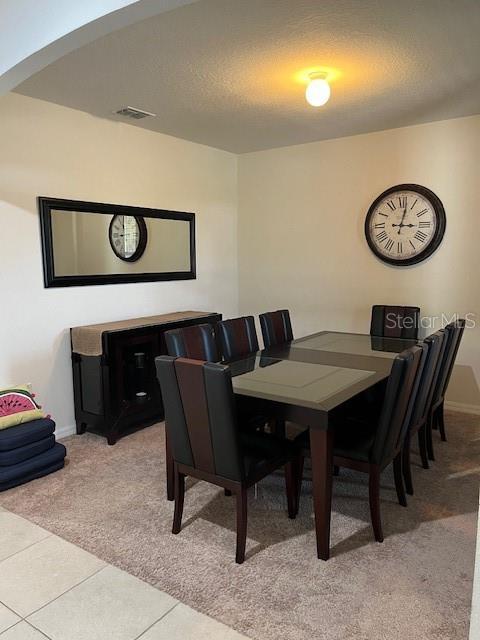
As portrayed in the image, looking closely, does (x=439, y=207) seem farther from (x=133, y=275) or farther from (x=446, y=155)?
(x=133, y=275)

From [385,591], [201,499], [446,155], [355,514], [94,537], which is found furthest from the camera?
[446,155]

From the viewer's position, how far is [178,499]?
7.77ft

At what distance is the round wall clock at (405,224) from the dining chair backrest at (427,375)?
1.75 meters

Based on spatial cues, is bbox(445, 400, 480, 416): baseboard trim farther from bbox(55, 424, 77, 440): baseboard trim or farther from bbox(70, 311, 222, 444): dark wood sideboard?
bbox(55, 424, 77, 440): baseboard trim

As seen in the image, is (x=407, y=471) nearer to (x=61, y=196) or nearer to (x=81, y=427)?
(x=81, y=427)

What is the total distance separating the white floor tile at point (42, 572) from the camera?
194 centimetres

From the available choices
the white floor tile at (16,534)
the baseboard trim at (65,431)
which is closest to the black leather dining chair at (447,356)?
the white floor tile at (16,534)

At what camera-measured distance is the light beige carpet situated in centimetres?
182

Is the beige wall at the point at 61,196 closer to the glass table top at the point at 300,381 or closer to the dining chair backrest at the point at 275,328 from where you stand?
the dining chair backrest at the point at 275,328

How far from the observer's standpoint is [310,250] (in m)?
4.88

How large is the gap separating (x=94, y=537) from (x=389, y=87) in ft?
10.7

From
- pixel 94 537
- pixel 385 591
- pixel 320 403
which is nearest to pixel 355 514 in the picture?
pixel 385 591

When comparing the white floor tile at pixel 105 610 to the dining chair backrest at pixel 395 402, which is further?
the dining chair backrest at pixel 395 402

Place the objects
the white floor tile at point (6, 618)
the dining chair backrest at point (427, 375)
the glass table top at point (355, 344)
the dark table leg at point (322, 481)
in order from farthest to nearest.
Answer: the glass table top at point (355, 344) → the dining chair backrest at point (427, 375) → the dark table leg at point (322, 481) → the white floor tile at point (6, 618)
